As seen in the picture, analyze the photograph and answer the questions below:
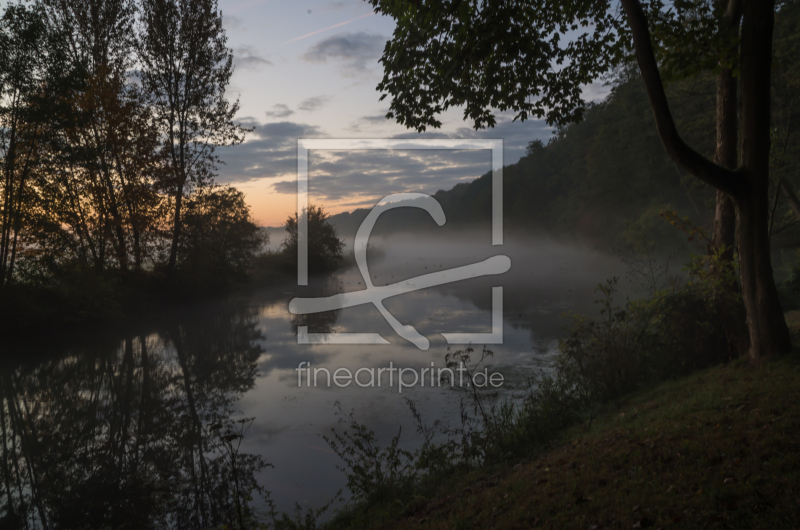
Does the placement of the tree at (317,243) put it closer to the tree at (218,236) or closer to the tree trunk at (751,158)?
the tree at (218,236)

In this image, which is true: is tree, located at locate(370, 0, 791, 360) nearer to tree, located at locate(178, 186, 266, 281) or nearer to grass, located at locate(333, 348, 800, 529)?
grass, located at locate(333, 348, 800, 529)

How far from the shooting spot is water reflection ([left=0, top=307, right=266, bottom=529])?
598 cm

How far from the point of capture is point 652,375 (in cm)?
796

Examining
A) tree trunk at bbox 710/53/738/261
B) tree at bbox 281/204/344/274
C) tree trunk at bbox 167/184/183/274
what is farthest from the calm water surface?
tree at bbox 281/204/344/274

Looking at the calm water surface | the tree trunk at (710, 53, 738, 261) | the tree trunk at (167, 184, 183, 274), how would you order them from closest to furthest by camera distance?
the calm water surface, the tree trunk at (710, 53, 738, 261), the tree trunk at (167, 184, 183, 274)

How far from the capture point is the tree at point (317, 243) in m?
37.4

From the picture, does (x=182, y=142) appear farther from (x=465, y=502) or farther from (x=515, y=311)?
(x=465, y=502)

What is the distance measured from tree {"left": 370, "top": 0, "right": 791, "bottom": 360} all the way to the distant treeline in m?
2.82

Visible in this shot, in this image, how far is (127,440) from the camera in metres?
8.26

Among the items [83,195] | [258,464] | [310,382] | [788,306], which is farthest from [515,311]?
[83,195]

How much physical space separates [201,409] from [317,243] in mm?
29706

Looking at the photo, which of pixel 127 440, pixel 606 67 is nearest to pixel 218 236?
pixel 127 440

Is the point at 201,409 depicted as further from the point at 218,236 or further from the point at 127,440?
the point at 218,236

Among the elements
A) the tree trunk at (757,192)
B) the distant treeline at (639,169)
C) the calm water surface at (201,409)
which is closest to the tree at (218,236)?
the calm water surface at (201,409)
